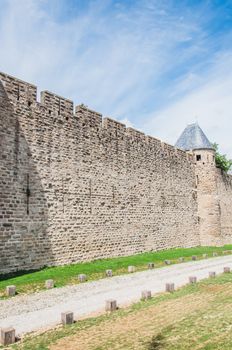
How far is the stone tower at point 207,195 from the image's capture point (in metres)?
26.8

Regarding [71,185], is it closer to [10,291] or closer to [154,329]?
[10,291]

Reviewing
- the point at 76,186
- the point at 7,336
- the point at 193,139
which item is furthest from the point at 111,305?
the point at 193,139

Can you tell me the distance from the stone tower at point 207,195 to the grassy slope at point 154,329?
18368 mm

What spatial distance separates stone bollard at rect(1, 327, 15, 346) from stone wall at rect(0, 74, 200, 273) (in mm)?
6524

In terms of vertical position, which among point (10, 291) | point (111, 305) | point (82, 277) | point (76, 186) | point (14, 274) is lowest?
point (111, 305)

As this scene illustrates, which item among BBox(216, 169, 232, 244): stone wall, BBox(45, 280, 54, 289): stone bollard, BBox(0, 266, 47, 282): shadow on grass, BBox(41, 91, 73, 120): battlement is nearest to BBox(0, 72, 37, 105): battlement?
BBox(41, 91, 73, 120): battlement

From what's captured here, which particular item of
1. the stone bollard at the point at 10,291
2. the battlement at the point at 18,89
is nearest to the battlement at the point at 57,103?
the battlement at the point at 18,89

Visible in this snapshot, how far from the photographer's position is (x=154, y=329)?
6.68 m

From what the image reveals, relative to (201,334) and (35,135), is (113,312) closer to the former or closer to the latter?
(201,334)

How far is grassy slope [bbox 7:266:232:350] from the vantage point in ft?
19.5

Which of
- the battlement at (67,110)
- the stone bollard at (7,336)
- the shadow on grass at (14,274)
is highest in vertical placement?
the battlement at (67,110)

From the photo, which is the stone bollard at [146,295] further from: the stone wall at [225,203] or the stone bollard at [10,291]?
the stone wall at [225,203]

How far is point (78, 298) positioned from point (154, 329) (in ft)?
10.9

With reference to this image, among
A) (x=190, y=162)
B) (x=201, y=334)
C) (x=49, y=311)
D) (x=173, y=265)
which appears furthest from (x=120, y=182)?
(x=201, y=334)
